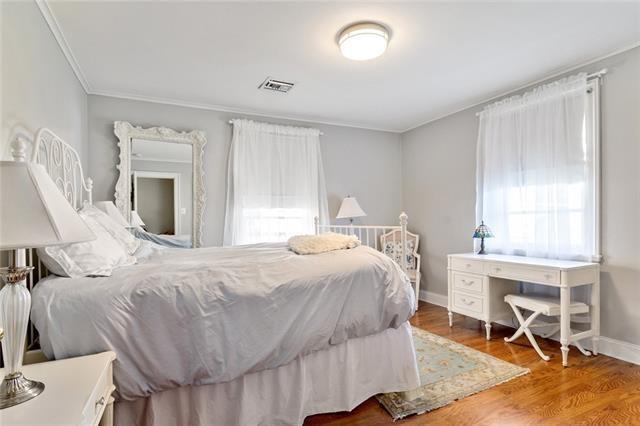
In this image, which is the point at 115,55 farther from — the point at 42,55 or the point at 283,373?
the point at 283,373

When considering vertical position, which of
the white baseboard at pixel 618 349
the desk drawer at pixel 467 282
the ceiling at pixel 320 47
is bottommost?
the white baseboard at pixel 618 349

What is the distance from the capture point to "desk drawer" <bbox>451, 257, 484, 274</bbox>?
9.87 ft

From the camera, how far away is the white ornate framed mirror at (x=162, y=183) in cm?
316

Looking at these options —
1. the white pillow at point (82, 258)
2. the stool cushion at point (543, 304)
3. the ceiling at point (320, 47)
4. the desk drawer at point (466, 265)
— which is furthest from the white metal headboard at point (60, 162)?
the stool cushion at point (543, 304)

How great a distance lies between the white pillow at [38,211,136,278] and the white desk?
9.34 ft

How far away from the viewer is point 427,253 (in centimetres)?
432

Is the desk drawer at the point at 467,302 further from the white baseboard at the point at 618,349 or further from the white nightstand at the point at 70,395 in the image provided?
the white nightstand at the point at 70,395

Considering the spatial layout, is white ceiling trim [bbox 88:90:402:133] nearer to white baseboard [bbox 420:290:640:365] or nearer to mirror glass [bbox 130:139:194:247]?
mirror glass [bbox 130:139:194:247]

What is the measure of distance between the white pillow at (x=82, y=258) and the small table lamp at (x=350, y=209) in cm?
272

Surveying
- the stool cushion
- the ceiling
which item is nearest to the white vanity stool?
the stool cushion

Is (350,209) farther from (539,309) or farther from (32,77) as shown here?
(32,77)

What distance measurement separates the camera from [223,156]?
363 cm

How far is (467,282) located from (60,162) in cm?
339

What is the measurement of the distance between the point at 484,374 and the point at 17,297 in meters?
2.58
